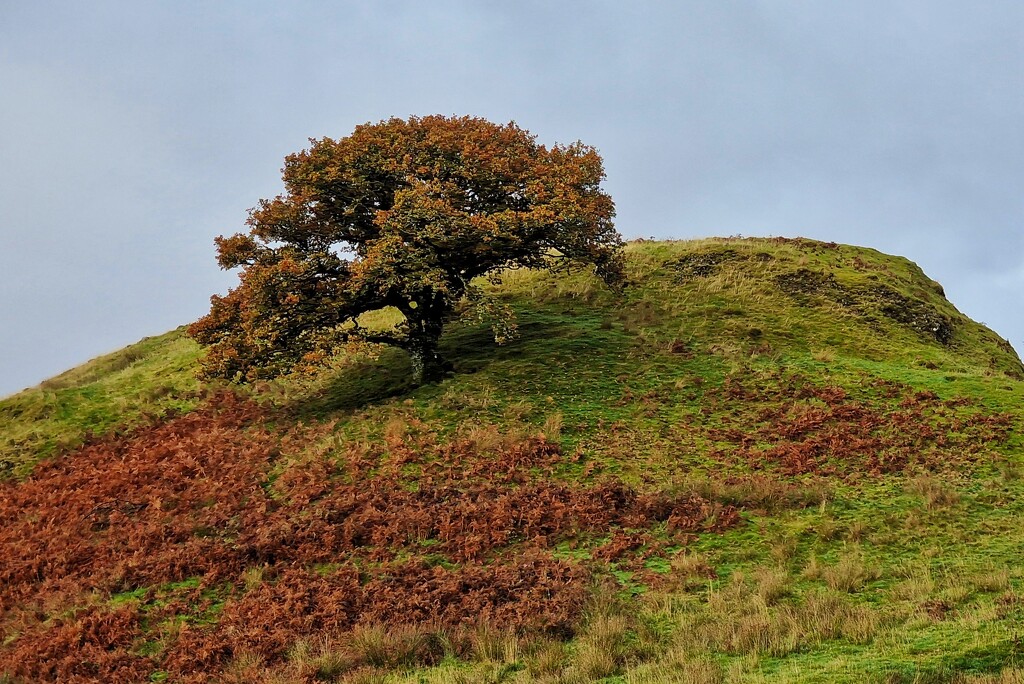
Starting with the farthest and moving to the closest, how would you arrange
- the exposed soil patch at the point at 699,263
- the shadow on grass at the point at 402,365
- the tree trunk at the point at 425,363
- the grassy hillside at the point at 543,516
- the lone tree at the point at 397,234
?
the exposed soil patch at the point at 699,263
the tree trunk at the point at 425,363
the shadow on grass at the point at 402,365
the lone tree at the point at 397,234
the grassy hillside at the point at 543,516

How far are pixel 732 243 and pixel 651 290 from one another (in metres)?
10.3

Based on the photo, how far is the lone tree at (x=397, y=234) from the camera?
80.6 ft

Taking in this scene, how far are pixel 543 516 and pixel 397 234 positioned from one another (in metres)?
11.8

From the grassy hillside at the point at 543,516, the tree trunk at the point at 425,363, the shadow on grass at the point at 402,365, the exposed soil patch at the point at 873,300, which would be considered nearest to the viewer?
the grassy hillside at the point at 543,516

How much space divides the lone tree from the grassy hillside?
2.94m

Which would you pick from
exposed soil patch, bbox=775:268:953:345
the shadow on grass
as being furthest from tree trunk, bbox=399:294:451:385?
exposed soil patch, bbox=775:268:953:345

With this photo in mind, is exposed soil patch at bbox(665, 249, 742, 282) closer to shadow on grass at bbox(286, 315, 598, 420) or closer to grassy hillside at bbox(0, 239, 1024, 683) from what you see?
grassy hillside at bbox(0, 239, 1024, 683)

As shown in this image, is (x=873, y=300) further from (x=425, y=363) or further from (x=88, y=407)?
(x=88, y=407)

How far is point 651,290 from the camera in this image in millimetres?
37188

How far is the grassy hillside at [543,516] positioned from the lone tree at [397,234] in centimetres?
294

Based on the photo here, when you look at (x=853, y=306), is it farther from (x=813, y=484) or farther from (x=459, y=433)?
(x=459, y=433)

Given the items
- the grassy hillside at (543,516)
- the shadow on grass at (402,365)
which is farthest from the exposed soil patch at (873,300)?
the shadow on grass at (402,365)

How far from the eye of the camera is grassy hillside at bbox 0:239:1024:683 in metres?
12.1

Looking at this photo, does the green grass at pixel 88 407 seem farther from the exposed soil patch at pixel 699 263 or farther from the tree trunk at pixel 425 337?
the exposed soil patch at pixel 699 263
